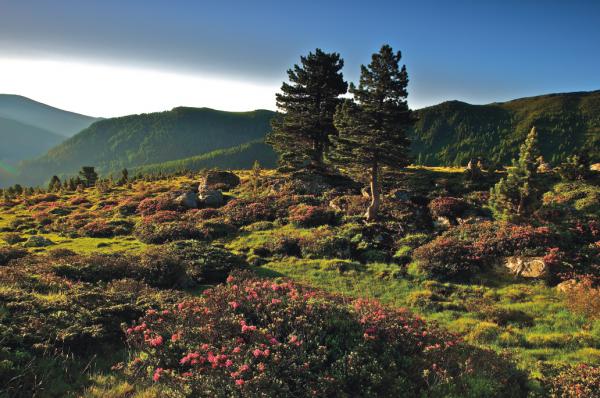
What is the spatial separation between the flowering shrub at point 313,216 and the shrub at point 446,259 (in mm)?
11759

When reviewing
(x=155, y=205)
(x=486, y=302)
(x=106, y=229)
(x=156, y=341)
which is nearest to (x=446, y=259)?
(x=486, y=302)

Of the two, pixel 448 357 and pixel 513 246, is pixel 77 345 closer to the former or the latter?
pixel 448 357

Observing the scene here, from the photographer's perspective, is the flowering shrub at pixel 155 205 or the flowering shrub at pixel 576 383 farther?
the flowering shrub at pixel 155 205

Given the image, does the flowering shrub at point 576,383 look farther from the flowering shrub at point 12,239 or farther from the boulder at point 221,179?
the boulder at point 221,179

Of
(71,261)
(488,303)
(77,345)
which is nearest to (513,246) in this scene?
(488,303)

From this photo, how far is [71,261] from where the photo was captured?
18.4 metres

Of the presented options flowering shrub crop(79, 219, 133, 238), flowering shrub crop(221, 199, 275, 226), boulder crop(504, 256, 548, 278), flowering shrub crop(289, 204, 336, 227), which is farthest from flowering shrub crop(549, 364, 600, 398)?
flowering shrub crop(79, 219, 133, 238)

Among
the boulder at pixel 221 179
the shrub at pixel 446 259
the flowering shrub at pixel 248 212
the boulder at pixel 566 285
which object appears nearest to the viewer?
the boulder at pixel 566 285

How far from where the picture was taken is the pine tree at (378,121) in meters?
Answer: 31.2

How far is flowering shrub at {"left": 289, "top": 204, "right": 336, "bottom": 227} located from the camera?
3353cm

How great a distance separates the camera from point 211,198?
45.1 metres

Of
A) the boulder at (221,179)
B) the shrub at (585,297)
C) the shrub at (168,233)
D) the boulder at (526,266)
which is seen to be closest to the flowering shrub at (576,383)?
the shrub at (585,297)

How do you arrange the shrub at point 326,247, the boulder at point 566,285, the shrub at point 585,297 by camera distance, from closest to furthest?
the shrub at point 585,297 → the boulder at point 566,285 → the shrub at point 326,247

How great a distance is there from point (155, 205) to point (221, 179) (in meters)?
12.5
